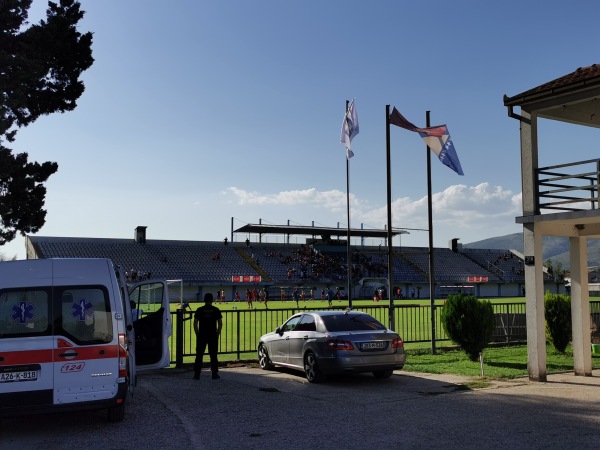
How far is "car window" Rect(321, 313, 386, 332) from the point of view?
41.9ft

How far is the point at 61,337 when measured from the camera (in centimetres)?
841

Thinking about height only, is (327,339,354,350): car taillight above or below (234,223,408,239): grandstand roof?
below

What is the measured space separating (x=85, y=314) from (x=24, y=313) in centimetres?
76

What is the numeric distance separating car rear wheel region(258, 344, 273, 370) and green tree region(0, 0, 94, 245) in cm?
997

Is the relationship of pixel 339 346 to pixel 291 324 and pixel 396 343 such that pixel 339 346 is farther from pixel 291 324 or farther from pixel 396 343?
pixel 291 324

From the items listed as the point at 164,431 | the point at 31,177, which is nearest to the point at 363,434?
the point at 164,431

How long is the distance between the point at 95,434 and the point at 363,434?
3503mm

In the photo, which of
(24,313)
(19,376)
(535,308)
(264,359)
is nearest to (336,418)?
(19,376)

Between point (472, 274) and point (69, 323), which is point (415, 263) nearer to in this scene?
point (472, 274)

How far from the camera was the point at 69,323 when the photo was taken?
8.51 metres

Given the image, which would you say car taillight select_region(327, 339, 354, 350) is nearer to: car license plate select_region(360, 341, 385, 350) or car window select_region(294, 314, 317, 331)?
car license plate select_region(360, 341, 385, 350)

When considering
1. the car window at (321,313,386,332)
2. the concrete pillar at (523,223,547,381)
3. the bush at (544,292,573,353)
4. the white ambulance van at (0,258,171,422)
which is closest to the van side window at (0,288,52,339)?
the white ambulance van at (0,258,171,422)

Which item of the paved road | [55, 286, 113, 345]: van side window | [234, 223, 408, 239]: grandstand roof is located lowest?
the paved road

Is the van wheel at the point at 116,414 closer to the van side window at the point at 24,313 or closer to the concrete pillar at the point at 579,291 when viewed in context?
the van side window at the point at 24,313
